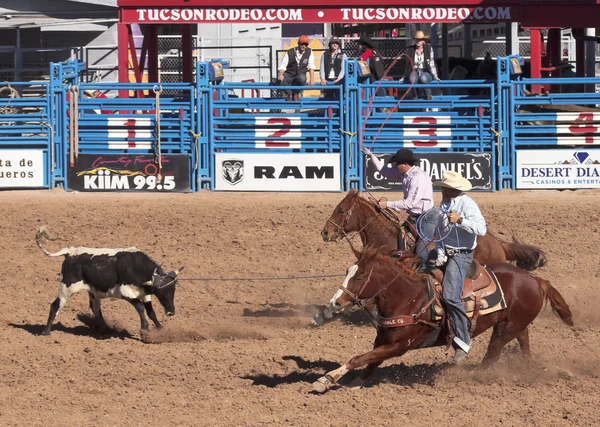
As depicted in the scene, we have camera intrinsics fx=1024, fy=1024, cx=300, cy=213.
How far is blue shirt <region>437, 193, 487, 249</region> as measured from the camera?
784 centimetres

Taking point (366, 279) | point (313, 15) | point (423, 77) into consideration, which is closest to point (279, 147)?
point (423, 77)

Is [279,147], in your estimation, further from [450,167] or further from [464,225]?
[464,225]

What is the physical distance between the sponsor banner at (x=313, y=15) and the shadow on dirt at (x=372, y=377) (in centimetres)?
1025

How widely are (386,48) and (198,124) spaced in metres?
7.14

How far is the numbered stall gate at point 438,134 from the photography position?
15992 mm

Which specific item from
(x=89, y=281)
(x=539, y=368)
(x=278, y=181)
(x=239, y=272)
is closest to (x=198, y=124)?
(x=278, y=181)

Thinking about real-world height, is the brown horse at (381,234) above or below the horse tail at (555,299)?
above

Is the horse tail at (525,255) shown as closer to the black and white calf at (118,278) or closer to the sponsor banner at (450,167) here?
the black and white calf at (118,278)

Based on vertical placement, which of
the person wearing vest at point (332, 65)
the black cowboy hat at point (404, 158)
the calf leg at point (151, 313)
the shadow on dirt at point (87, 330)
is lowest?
the shadow on dirt at point (87, 330)

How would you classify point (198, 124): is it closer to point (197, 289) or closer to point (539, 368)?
point (197, 289)

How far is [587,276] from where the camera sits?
1255 cm

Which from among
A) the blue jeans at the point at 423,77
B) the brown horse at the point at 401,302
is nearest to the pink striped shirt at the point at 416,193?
the brown horse at the point at 401,302

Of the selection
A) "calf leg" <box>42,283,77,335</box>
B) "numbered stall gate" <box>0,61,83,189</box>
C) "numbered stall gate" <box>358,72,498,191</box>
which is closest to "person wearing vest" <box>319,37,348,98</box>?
"numbered stall gate" <box>358,72,498,191</box>

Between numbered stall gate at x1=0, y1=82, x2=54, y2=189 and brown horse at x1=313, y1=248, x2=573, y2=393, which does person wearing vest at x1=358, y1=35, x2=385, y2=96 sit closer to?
numbered stall gate at x1=0, y1=82, x2=54, y2=189
